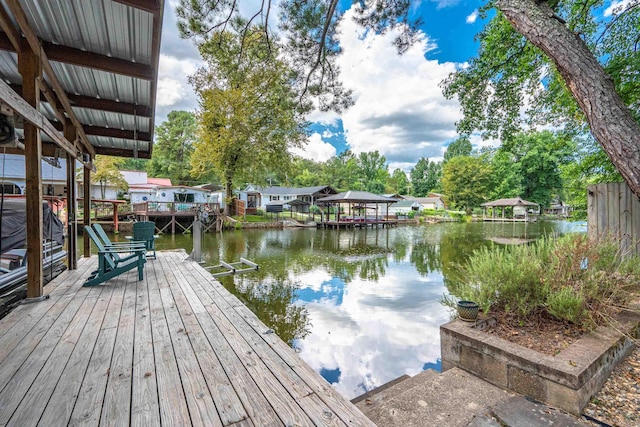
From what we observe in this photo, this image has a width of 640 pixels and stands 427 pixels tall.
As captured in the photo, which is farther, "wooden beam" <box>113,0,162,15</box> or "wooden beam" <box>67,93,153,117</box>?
"wooden beam" <box>67,93,153,117</box>

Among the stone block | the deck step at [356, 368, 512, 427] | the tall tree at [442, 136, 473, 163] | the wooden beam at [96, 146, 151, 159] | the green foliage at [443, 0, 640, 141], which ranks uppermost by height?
the tall tree at [442, 136, 473, 163]

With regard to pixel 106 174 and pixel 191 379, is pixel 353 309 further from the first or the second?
pixel 106 174

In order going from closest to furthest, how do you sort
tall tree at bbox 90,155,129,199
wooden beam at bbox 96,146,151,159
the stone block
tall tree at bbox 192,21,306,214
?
the stone block
wooden beam at bbox 96,146,151,159
tall tree at bbox 192,21,306,214
tall tree at bbox 90,155,129,199

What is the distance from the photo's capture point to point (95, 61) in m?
3.41

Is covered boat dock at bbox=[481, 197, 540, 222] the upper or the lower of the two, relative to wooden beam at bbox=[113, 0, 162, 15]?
lower

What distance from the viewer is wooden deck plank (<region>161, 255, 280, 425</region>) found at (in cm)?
145

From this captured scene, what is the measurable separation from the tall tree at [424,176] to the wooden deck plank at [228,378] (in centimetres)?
5531

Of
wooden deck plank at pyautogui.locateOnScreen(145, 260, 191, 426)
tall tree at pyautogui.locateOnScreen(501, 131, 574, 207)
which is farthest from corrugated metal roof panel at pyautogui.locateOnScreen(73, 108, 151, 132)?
tall tree at pyautogui.locateOnScreen(501, 131, 574, 207)

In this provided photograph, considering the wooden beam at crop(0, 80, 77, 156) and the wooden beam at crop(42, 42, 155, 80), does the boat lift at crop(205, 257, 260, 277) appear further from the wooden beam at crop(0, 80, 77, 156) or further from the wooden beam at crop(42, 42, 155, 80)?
the wooden beam at crop(42, 42, 155, 80)

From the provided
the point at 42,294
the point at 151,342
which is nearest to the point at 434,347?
the point at 151,342

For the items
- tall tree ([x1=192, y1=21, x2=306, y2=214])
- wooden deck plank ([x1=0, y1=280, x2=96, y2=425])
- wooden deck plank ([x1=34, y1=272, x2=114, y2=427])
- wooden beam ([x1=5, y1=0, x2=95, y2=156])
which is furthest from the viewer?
tall tree ([x1=192, y1=21, x2=306, y2=214])

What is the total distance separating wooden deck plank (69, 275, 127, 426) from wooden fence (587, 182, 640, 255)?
17.0 ft

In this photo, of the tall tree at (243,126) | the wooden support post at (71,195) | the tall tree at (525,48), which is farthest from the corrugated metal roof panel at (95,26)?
the tall tree at (243,126)

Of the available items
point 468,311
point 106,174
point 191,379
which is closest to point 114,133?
point 191,379
